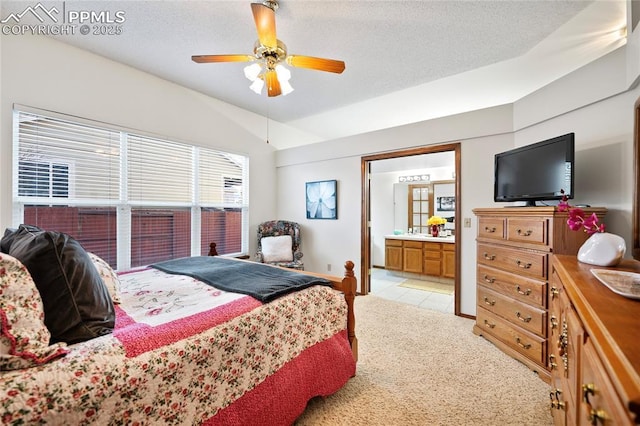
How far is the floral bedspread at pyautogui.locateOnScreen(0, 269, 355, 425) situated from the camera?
811mm

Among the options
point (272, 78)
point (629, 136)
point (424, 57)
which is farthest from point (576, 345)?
point (424, 57)

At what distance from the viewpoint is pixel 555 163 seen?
82.9 inches

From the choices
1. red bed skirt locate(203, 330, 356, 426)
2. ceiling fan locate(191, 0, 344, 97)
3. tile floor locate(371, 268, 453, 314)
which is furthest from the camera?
tile floor locate(371, 268, 453, 314)

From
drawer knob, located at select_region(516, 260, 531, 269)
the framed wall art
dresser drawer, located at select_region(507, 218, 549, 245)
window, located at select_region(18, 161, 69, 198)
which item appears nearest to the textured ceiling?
window, located at select_region(18, 161, 69, 198)

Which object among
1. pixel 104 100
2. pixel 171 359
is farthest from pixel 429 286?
pixel 104 100

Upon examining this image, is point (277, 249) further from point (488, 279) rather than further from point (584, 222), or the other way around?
point (584, 222)

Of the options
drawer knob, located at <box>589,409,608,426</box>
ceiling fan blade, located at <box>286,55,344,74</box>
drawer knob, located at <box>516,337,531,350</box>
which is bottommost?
drawer knob, located at <box>516,337,531,350</box>

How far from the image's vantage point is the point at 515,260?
2.20 metres

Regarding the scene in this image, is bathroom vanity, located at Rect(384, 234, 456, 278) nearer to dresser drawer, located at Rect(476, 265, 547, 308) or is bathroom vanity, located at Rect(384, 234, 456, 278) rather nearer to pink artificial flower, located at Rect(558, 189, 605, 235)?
dresser drawer, located at Rect(476, 265, 547, 308)

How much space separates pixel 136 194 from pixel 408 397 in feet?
11.2

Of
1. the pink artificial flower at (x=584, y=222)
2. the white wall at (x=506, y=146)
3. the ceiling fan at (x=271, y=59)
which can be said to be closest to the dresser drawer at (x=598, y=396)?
the pink artificial flower at (x=584, y=222)

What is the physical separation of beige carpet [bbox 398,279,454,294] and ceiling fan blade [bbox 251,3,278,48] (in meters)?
4.11

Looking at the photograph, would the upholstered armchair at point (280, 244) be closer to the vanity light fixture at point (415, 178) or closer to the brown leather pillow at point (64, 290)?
the vanity light fixture at point (415, 178)

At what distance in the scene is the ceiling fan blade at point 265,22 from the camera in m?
1.69
